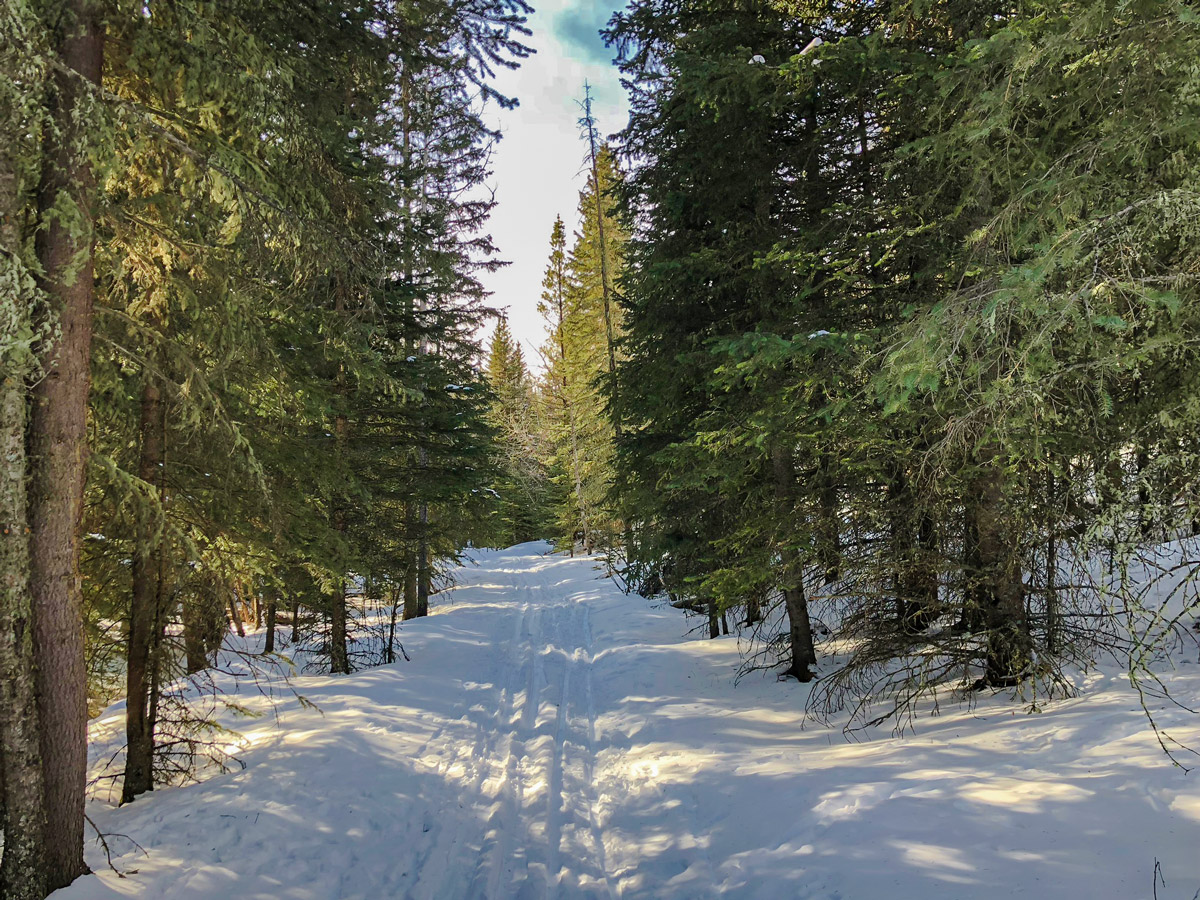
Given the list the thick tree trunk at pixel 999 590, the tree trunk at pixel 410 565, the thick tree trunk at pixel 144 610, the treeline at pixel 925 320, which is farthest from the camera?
the tree trunk at pixel 410 565

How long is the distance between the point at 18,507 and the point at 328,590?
4107mm

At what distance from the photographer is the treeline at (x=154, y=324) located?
13.3 ft

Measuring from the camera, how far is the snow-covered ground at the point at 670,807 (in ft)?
13.6

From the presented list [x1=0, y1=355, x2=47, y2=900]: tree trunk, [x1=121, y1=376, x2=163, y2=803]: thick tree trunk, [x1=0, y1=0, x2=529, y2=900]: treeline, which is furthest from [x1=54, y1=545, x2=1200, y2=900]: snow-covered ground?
[x1=0, y1=0, x2=529, y2=900]: treeline

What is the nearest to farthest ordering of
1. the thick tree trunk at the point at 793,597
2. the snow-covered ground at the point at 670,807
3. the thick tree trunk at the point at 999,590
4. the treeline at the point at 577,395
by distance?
1. the snow-covered ground at the point at 670,807
2. the thick tree trunk at the point at 999,590
3. the thick tree trunk at the point at 793,597
4. the treeline at the point at 577,395

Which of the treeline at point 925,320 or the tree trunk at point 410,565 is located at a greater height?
the treeline at point 925,320

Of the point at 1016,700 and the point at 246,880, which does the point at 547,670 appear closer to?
the point at 246,880

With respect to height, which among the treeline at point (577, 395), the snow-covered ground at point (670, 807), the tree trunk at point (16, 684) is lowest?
the snow-covered ground at point (670, 807)

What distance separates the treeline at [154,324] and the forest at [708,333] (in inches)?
1.4

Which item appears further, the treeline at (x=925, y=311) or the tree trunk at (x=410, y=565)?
the tree trunk at (x=410, y=565)

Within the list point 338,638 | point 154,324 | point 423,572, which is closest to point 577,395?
point 423,572

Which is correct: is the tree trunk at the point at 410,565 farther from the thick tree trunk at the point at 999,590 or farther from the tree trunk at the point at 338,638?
the thick tree trunk at the point at 999,590

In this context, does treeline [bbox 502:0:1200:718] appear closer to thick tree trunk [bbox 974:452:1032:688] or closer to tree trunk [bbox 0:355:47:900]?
thick tree trunk [bbox 974:452:1032:688]

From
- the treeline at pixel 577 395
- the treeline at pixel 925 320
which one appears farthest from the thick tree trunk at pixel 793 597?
the treeline at pixel 577 395
